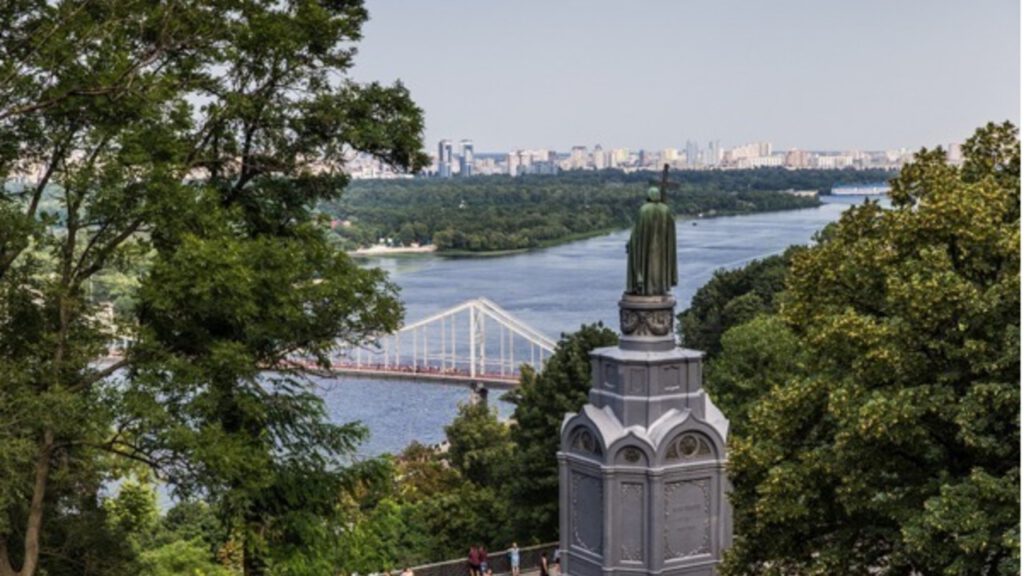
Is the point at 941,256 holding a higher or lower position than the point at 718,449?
higher

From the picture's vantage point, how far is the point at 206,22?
9.63m

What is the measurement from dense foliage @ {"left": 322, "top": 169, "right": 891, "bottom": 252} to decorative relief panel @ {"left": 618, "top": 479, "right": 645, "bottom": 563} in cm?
6498

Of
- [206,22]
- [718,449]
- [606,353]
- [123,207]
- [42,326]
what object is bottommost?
[718,449]

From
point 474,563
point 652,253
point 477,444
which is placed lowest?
point 477,444

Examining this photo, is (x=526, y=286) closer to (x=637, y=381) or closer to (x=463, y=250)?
(x=463, y=250)

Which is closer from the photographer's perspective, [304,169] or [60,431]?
[60,431]

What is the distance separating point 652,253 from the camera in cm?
1345

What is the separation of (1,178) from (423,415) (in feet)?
132

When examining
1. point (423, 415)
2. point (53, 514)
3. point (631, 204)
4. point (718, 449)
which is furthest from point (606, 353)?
point (631, 204)

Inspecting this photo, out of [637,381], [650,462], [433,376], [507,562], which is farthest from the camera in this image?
[433,376]

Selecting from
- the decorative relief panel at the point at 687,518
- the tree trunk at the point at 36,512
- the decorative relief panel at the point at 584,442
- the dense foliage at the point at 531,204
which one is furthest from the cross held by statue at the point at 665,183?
the dense foliage at the point at 531,204

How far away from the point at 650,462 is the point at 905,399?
4504 millimetres

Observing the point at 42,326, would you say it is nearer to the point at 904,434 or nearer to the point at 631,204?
the point at 904,434

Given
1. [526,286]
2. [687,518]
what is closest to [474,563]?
[687,518]
